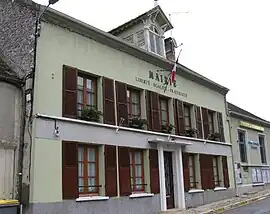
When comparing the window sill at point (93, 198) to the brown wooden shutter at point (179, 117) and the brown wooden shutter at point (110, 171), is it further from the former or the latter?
the brown wooden shutter at point (179, 117)

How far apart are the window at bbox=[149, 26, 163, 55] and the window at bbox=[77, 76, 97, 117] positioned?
13.6 ft

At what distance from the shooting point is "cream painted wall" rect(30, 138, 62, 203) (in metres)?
9.69

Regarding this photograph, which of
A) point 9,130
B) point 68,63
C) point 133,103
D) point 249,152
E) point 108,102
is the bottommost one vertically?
point 249,152

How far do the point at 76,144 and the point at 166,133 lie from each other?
4.70 m

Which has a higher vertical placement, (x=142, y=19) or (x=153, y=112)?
(x=142, y=19)

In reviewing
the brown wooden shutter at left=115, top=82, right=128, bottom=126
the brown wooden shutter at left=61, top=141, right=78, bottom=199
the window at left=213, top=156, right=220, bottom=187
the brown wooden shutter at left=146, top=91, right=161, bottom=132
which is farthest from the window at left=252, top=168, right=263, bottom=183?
the brown wooden shutter at left=61, top=141, right=78, bottom=199

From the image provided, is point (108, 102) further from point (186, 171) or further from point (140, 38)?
point (186, 171)

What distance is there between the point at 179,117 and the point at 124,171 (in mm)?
4339

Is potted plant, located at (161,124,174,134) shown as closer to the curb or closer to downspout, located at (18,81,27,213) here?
the curb

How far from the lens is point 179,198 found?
1447cm

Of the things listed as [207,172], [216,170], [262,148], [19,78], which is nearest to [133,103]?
[19,78]

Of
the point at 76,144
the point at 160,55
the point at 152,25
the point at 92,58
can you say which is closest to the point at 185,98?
the point at 160,55

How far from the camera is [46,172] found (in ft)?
32.7

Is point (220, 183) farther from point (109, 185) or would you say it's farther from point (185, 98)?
point (109, 185)
